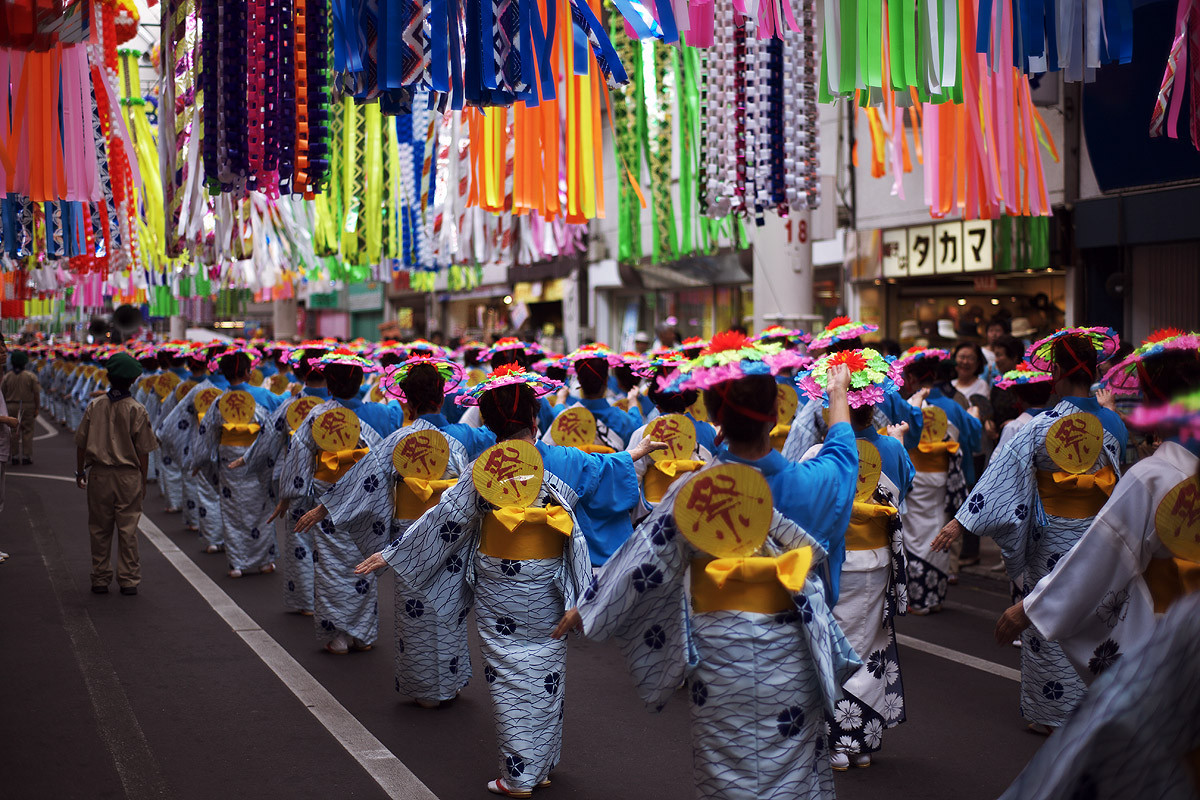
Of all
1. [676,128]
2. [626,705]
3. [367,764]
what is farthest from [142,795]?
[676,128]

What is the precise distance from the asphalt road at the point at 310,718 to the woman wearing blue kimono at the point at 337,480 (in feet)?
0.61

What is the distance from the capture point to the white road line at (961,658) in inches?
229

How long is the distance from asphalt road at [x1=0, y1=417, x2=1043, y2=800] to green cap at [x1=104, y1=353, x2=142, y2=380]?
1.58 meters

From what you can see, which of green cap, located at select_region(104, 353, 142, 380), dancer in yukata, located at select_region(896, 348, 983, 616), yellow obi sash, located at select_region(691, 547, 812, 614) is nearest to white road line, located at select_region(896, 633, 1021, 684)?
dancer in yukata, located at select_region(896, 348, 983, 616)

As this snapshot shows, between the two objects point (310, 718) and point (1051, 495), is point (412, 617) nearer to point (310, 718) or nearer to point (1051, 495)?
point (310, 718)

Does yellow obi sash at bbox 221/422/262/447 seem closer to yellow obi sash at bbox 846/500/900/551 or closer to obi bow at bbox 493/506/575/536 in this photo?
obi bow at bbox 493/506/575/536

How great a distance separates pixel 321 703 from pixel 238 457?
397 centimetres

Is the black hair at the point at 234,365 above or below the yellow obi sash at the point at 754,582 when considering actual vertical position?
above

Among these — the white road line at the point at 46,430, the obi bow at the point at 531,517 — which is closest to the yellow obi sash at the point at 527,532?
the obi bow at the point at 531,517

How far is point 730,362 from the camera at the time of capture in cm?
308

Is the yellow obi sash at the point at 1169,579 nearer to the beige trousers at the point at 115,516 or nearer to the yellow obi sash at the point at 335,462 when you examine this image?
the yellow obi sash at the point at 335,462

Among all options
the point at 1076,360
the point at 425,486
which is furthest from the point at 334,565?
the point at 1076,360

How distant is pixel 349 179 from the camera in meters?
10.5

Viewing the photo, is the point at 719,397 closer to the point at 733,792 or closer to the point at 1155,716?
the point at 733,792
